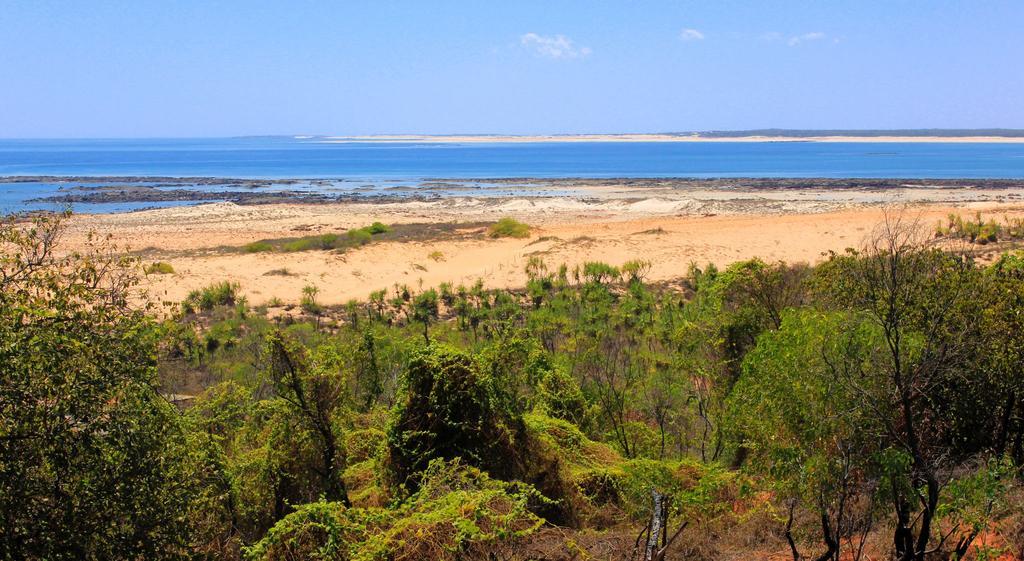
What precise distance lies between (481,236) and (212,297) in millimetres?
16520

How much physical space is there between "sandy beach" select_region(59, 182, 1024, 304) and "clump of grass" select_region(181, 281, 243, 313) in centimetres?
67

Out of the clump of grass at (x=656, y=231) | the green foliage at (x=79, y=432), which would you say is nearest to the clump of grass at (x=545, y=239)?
the clump of grass at (x=656, y=231)

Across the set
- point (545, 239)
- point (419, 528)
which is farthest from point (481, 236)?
point (419, 528)

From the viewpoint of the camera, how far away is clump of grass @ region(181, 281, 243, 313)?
24633 millimetres

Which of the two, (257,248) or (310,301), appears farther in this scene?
(257,248)

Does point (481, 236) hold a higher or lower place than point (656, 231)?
lower

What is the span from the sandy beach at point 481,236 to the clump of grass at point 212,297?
67cm

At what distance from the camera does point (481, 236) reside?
3916cm

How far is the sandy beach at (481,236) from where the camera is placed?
2988 centimetres

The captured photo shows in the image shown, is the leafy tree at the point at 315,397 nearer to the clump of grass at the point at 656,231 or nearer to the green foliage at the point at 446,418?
the green foliage at the point at 446,418

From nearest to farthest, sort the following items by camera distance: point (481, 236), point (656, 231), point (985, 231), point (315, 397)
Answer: point (315, 397) → point (985, 231) → point (656, 231) → point (481, 236)

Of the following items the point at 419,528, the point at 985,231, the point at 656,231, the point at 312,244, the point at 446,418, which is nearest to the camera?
the point at 419,528

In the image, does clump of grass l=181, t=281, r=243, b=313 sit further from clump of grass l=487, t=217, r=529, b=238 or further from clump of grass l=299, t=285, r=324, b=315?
clump of grass l=487, t=217, r=529, b=238

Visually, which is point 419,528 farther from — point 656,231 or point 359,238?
point 656,231
